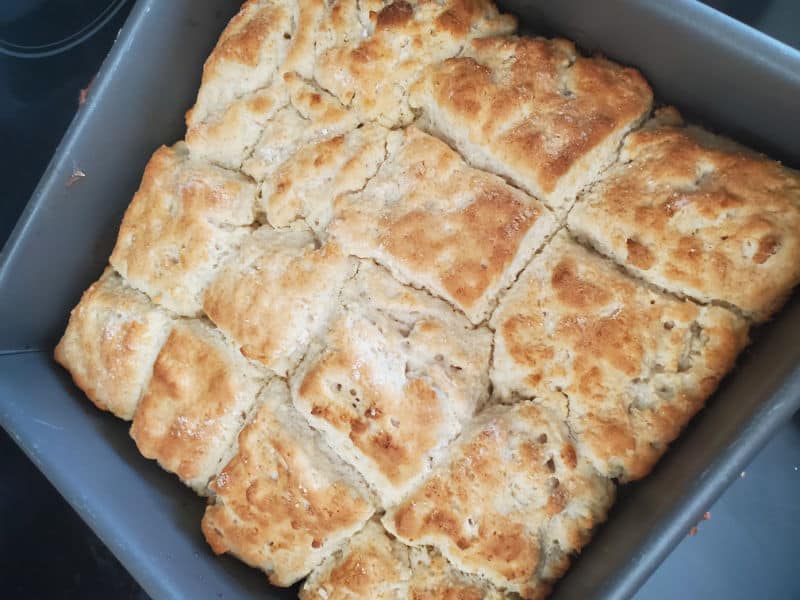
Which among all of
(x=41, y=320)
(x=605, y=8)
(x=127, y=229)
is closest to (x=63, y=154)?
(x=127, y=229)

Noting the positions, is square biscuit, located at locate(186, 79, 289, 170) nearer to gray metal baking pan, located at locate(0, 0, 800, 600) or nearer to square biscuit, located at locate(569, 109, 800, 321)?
gray metal baking pan, located at locate(0, 0, 800, 600)

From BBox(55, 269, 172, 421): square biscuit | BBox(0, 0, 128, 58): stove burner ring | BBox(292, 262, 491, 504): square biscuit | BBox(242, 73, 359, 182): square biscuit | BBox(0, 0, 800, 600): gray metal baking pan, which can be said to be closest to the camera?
BBox(0, 0, 800, 600): gray metal baking pan

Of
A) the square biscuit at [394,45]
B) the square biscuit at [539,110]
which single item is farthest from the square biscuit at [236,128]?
the square biscuit at [539,110]

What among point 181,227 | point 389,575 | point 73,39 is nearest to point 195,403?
point 181,227

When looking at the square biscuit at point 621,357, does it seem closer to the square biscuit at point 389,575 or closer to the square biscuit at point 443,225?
the square biscuit at point 443,225

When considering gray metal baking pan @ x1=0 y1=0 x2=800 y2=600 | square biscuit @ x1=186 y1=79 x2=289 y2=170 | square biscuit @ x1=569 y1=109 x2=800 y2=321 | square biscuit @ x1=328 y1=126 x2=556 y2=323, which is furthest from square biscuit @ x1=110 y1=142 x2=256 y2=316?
square biscuit @ x1=569 y1=109 x2=800 y2=321

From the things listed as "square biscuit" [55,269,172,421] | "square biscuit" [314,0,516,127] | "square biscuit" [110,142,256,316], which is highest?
"square biscuit" [314,0,516,127]
